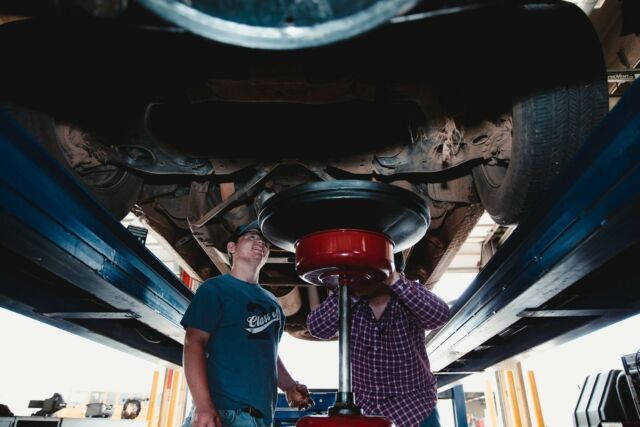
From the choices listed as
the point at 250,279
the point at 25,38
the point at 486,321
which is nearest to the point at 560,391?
the point at 486,321

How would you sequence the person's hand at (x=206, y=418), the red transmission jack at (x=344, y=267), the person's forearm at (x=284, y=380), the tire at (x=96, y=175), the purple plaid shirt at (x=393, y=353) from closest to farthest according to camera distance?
the red transmission jack at (x=344, y=267)
the person's hand at (x=206, y=418)
the purple plaid shirt at (x=393, y=353)
the tire at (x=96, y=175)
the person's forearm at (x=284, y=380)

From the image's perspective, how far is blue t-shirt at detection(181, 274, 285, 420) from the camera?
3.64 ft

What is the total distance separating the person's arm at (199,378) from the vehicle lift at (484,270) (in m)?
0.26

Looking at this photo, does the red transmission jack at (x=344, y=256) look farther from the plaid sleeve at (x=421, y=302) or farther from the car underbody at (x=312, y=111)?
the car underbody at (x=312, y=111)

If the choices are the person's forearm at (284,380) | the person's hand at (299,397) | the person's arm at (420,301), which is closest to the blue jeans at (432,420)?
the person's arm at (420,301)

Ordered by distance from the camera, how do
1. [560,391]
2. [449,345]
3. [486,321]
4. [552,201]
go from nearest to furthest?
[552,201] → [486,321] → [449,345] → [560,391]

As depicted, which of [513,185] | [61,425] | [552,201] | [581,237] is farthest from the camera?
[61,425]

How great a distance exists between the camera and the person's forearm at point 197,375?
0.96 m

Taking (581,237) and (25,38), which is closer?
(581,237)

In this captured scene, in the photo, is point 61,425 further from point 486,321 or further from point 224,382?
point 486,321

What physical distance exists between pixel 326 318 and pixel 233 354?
27 cm

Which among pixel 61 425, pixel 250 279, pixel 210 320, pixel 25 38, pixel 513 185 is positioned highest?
pixel 25 38

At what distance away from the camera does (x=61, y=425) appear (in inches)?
87.0

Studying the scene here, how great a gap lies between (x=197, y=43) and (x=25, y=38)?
1.33ft
